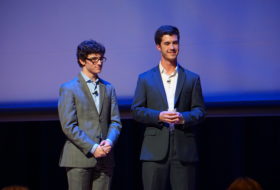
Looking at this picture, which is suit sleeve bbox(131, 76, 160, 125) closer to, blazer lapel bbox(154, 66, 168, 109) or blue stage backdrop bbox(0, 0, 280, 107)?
blazer lapel bbox(154, 66, 168, 109)

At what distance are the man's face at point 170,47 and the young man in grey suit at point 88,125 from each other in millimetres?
445

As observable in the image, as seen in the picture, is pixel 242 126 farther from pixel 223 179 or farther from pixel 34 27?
pixel 34 27

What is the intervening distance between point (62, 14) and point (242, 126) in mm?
1846

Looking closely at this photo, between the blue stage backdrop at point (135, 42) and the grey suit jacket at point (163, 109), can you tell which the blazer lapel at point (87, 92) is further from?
the blue stage backdrop at point (135, 42)

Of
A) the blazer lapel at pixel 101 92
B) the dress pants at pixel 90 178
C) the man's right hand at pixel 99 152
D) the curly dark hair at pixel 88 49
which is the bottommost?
the dress pants at pixel 90 178

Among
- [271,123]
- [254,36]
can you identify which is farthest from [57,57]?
[271,123]

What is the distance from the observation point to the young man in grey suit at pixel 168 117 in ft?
10.4

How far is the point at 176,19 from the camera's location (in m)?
3.96

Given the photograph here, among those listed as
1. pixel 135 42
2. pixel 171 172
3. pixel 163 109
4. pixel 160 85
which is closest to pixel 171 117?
pixel 163 109

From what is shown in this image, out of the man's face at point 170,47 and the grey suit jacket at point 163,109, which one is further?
the man's face at point 170,47

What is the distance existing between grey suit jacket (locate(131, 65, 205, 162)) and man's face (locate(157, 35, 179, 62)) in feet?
0.34

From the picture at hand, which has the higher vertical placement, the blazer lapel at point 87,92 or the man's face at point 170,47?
the man's face at point 170,47

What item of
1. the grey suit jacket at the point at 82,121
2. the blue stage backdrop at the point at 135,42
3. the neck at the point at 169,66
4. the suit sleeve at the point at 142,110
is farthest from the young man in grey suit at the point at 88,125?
the blue stage backdrop at the point at 135,42

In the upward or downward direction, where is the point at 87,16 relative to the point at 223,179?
upward
